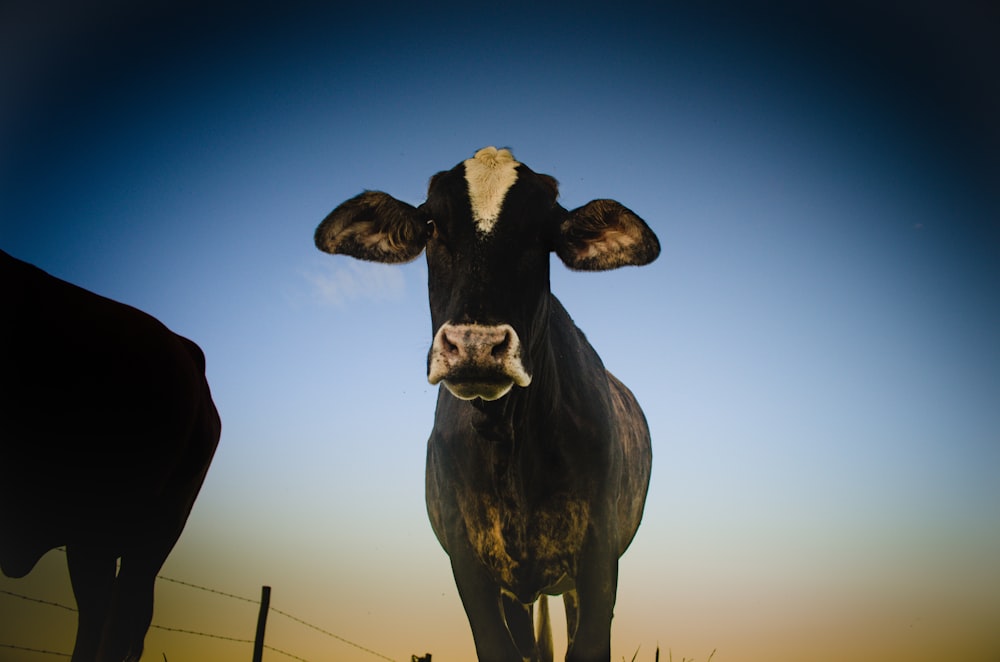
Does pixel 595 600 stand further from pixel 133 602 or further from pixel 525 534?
pixel 133 602

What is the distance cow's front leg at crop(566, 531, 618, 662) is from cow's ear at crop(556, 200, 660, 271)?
152 cm

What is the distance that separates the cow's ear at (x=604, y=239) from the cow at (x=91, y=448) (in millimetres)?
2475

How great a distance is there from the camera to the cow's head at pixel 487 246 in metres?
3.18

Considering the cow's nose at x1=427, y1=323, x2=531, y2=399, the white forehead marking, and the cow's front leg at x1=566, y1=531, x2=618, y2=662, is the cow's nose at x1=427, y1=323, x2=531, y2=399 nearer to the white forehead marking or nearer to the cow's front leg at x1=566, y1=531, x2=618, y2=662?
the white forehead marking

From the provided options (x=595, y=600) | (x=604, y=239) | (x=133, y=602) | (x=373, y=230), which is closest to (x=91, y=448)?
(x=133, y=602)

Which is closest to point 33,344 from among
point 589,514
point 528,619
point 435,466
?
point 435,466

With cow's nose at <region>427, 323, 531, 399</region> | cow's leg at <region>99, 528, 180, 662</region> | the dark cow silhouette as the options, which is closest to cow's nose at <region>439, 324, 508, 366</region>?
cow's nose at <region>427, 323, 531, 399</region>

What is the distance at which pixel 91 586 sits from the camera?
163 inches

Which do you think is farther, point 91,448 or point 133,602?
point 133,602

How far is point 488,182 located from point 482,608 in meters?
2.30

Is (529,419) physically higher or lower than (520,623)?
higher

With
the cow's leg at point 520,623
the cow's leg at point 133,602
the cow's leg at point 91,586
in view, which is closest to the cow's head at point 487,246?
the cow's leg at point 133,602

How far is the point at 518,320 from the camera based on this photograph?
11.3 ft

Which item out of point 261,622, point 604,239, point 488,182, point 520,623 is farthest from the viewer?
point 261,622
